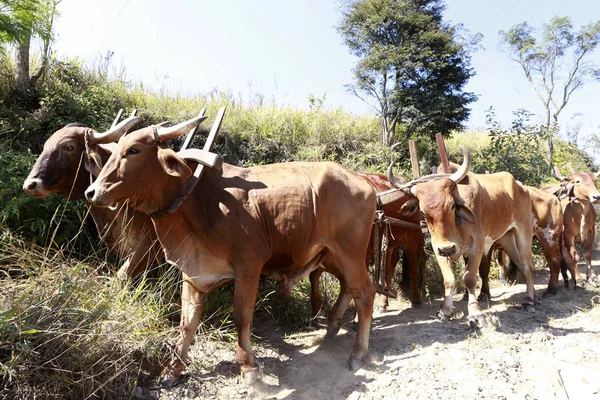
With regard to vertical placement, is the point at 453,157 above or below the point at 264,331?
above

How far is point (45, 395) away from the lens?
2838 millimetres

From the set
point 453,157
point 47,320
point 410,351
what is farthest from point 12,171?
point 453,157

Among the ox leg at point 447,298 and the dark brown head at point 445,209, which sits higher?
the dark brown head at point 445,209

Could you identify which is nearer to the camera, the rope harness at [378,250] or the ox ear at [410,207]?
the rope harness at [378,250]

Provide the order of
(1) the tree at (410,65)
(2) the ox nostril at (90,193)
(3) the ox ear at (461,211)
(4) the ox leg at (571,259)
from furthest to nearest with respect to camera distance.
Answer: (1) the tree at (410,65)
(4) the ox leg at (571,259)
(3) the ox ear at (461,211)
(2) the ox nostril at (90,193)

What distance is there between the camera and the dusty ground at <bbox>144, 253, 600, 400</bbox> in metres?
3.76

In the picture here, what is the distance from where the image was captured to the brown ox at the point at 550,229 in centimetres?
704

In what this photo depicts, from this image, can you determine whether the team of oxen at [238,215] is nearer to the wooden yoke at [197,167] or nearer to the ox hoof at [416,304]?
the wooden yoke at [197,167]

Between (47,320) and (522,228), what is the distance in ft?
20.2

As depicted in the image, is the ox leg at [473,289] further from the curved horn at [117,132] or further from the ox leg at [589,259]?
the curved horn at [117,132]

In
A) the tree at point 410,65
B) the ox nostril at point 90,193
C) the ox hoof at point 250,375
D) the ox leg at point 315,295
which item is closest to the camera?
the ox nostril at point 90,193

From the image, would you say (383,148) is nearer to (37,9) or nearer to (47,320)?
(37,9)

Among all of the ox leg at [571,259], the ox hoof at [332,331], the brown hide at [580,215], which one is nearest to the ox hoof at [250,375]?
the ox hoof at [332,331]

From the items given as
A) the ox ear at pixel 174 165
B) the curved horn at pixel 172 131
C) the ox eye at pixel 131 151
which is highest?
the curved horn at pixel 172 131
